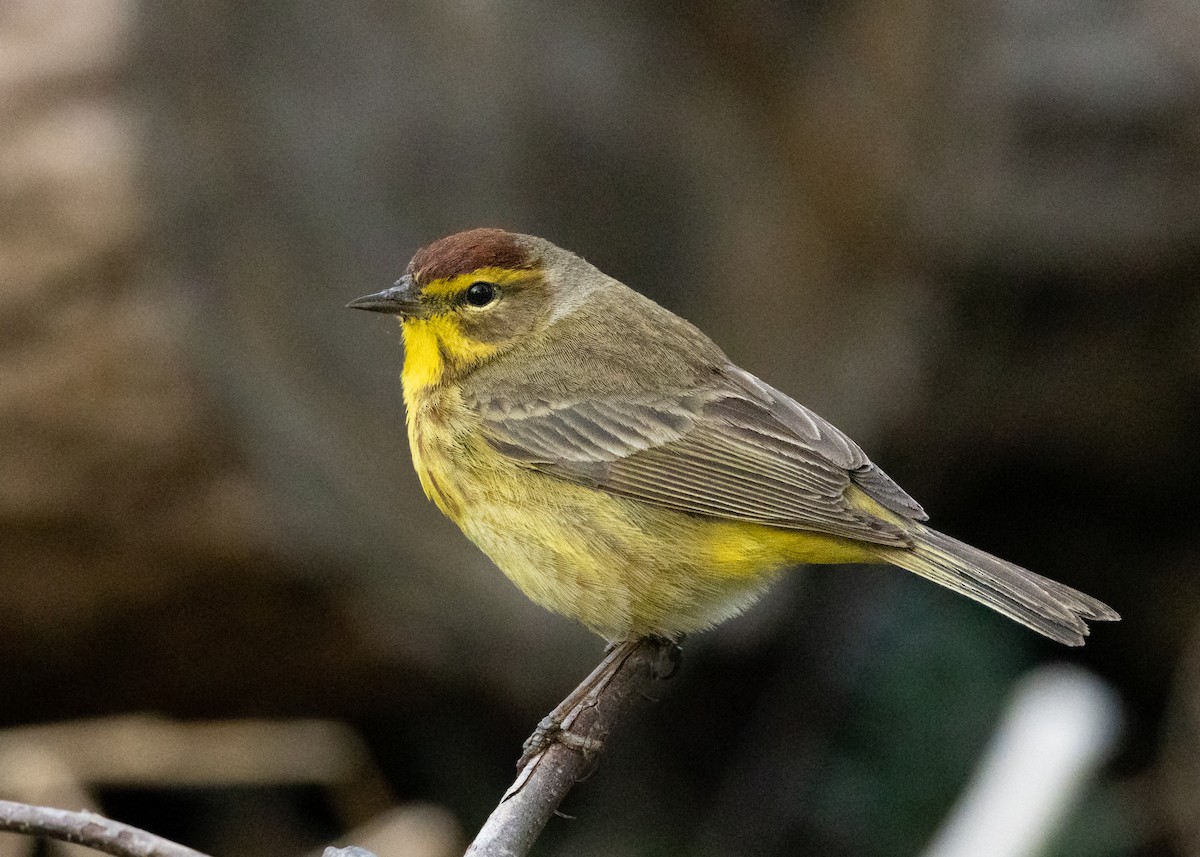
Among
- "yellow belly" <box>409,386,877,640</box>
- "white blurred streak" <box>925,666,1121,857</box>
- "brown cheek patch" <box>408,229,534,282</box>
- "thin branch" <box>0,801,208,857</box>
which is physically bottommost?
"white blurred streak" <box>925,666,1121,857</box>

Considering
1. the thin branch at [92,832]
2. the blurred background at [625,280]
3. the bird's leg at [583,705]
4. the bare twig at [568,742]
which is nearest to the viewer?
the thin branch at [92,832]

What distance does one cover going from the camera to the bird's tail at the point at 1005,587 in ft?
11.5

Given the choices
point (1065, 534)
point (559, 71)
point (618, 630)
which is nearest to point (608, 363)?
point (618, 630)

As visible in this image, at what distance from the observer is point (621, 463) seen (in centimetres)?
406

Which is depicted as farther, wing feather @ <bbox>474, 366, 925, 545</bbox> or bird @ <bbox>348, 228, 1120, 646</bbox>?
wing feather @ <bbox>474, 366, 925, 545</bbox>

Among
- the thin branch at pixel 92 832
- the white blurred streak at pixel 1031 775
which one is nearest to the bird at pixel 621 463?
the white blurred streak at pixel 1031 775

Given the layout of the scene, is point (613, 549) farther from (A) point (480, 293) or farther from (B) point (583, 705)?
(A) point (480, 293)

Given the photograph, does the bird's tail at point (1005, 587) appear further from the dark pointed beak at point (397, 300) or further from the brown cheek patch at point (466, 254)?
the dark pointed beak at point (397, 300)

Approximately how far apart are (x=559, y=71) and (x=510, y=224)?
2.40ft

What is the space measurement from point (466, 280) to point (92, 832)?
2.45 metres

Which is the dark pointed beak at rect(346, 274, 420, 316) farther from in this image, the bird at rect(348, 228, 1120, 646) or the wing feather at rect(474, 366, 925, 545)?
the wing feather at rect(474, 366, 925, 545)

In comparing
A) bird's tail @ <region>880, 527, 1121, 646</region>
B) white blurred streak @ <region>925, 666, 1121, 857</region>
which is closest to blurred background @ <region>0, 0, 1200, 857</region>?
white blurred streak @ <region>925, 666, 1121, 857</region>

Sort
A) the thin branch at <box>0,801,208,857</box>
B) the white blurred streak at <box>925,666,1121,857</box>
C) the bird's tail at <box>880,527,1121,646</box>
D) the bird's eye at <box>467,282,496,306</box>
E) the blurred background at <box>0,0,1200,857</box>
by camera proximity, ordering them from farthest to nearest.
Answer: the blurred background at <box>0,0,1200,857</box>
the bird's eye at <box>467,282,496,306</box>
the white blurred streak at <box>925,666,1121,857</box>
the bird's tail at <box>880,527,1121,646</box>
the thin branch at <box>0,801,208,857</box>

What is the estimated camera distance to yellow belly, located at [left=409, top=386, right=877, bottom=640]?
3.84m
